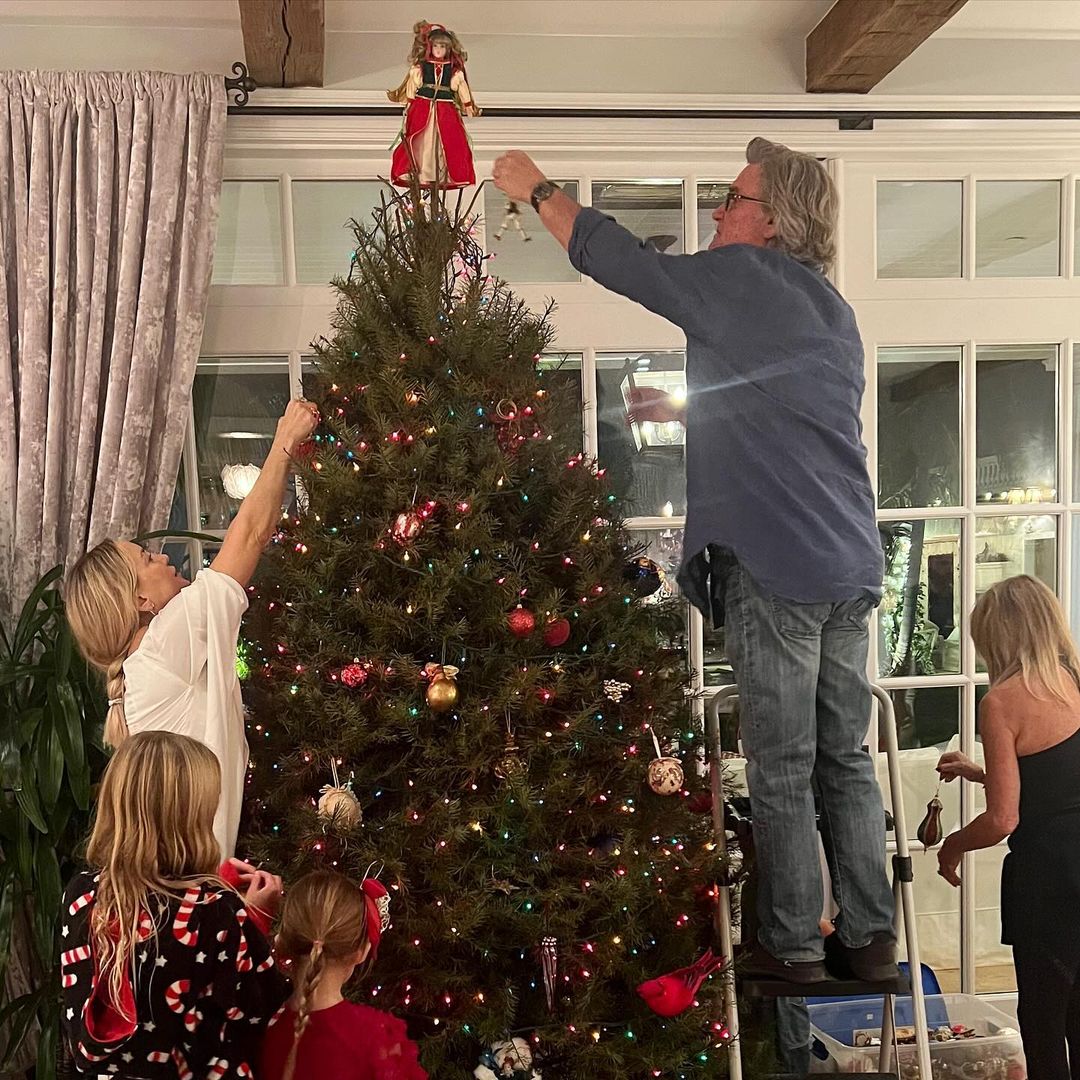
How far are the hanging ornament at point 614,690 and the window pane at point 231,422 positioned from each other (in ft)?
4.71

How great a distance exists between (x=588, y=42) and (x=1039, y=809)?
7.47 ft

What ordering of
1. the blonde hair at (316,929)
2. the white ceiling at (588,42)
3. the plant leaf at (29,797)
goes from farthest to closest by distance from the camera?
the white ceiling at (588,42)
the plant leaf at (29,797)
the blonde hair at (316,929)

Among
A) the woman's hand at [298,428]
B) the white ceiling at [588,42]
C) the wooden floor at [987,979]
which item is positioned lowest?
the wooden floor at [987,979]

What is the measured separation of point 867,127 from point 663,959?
229cm

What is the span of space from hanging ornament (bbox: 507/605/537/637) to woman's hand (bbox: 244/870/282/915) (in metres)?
0.57

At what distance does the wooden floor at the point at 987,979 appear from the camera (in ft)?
9.77

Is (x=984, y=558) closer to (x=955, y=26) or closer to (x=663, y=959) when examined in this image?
(x=955, y=26)

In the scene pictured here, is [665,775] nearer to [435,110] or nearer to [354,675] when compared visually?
[354,675]

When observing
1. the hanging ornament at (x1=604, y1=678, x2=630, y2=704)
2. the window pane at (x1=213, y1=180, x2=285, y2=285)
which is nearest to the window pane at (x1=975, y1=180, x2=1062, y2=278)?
the hanging ornament at (x1=604, y1=678, x2=630, y2=704)

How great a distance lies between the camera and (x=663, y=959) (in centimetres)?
182

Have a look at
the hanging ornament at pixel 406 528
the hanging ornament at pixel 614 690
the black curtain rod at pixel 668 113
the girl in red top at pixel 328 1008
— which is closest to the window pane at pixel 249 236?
the black curtain rod at pixel 668 113

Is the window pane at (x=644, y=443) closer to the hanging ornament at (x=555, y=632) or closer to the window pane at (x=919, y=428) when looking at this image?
the window pane at (x=919, y=428)

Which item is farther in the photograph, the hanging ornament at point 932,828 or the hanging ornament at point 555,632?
the hanging ornament at point 932,828

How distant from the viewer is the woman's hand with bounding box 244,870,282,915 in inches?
61.9
